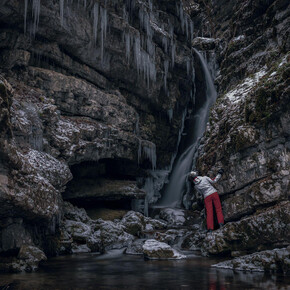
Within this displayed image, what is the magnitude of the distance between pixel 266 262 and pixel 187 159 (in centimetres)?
1476

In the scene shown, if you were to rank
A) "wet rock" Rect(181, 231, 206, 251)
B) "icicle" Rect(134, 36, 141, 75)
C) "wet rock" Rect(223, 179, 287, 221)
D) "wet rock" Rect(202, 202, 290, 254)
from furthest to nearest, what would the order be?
"icicle" Rect(134, 36, 141, 75), "wet rock" Rect(181, 231, 206, 251), "wet rock" Rect(223, 179, 287, 221), "wet rock" Rect(202, 202, 290, 254)

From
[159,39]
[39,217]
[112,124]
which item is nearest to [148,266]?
[39,217]

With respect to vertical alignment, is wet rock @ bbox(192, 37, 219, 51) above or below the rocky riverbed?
above

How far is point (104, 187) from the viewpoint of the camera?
52.2ft

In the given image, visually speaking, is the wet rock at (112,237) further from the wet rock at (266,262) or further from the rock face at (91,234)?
the wet rock at (266,262)

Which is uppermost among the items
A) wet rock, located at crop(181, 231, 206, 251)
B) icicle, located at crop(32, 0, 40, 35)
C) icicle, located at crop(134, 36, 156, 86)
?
icicle, located at crop(134, 36, 156, 86)

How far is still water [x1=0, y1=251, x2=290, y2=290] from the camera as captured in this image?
471 centimetres

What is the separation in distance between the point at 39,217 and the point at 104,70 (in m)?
10.5

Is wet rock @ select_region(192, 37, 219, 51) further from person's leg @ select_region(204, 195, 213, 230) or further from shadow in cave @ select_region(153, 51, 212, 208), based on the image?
person's leg @ select_region(204, 195, 213, 230)

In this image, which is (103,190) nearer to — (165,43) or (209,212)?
(209,212)

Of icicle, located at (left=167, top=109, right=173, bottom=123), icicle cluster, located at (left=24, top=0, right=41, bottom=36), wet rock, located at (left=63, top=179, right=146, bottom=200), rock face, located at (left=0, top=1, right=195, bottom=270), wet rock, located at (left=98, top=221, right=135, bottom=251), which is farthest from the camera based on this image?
icicle, located at (left=167, top=109, right=173, bottom=123)

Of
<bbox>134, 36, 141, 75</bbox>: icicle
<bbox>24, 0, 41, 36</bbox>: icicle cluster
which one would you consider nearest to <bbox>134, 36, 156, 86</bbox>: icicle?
<bbox>134, 36, 141, 75</bbox>: icicle

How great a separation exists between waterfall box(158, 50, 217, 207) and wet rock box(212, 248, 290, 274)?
1251cm

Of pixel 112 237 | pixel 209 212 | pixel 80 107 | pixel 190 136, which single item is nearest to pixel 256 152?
pixel 209 212
